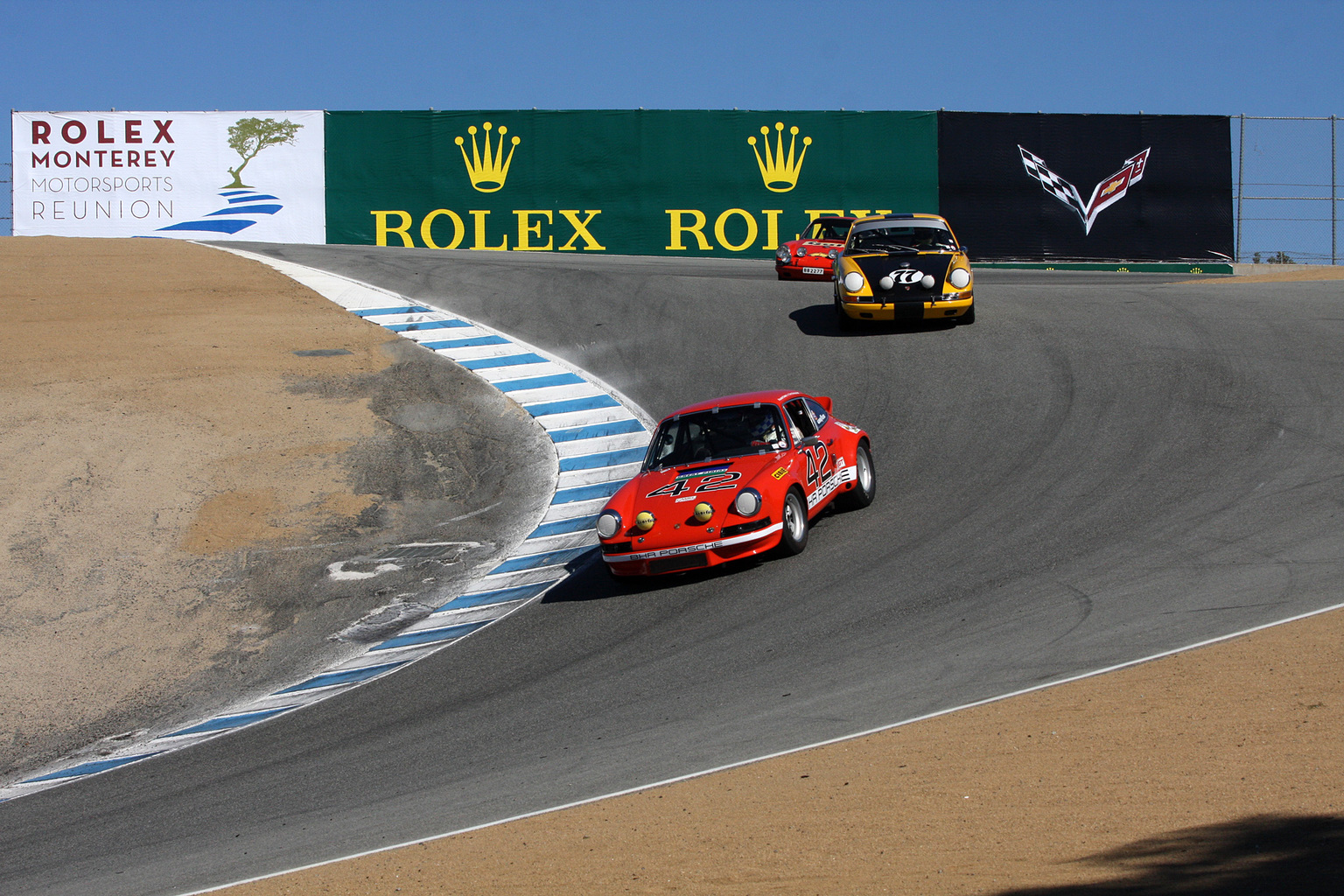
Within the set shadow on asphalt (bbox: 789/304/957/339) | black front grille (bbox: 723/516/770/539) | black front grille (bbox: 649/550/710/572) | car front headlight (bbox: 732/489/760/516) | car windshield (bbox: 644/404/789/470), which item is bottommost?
black front grille (bbox: 649/550/710/572)

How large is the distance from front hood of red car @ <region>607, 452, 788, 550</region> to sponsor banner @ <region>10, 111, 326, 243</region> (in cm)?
2162

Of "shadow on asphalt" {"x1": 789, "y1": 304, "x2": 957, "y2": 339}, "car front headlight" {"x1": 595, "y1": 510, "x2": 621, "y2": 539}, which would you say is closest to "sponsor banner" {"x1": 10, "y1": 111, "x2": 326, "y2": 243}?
"shadow on asphalt" {"x1": 789, "y1": 304, "x2": 957, "y2": 339}

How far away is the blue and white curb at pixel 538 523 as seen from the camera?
8250 millimetres

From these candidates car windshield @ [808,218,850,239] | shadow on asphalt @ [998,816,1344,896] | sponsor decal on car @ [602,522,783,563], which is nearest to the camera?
shadow on asphalt @ [998,816,1344,896]

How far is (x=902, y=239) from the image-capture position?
17094mm

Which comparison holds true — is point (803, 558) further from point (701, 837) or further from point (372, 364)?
point (372, 364)

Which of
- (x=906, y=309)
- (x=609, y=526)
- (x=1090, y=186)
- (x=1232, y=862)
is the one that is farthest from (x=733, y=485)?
(x=1090, y=186)

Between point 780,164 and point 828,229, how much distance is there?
6.83 meters

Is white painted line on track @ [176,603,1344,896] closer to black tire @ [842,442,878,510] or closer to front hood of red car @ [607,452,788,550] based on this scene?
front hood of red car @ [607,452,788,550]

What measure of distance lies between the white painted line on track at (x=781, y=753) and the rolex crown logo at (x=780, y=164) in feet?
73.7

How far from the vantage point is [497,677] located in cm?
819

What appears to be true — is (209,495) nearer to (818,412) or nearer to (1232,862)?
(818,412)

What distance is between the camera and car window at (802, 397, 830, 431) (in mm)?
10961

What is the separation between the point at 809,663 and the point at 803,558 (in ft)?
7.62
